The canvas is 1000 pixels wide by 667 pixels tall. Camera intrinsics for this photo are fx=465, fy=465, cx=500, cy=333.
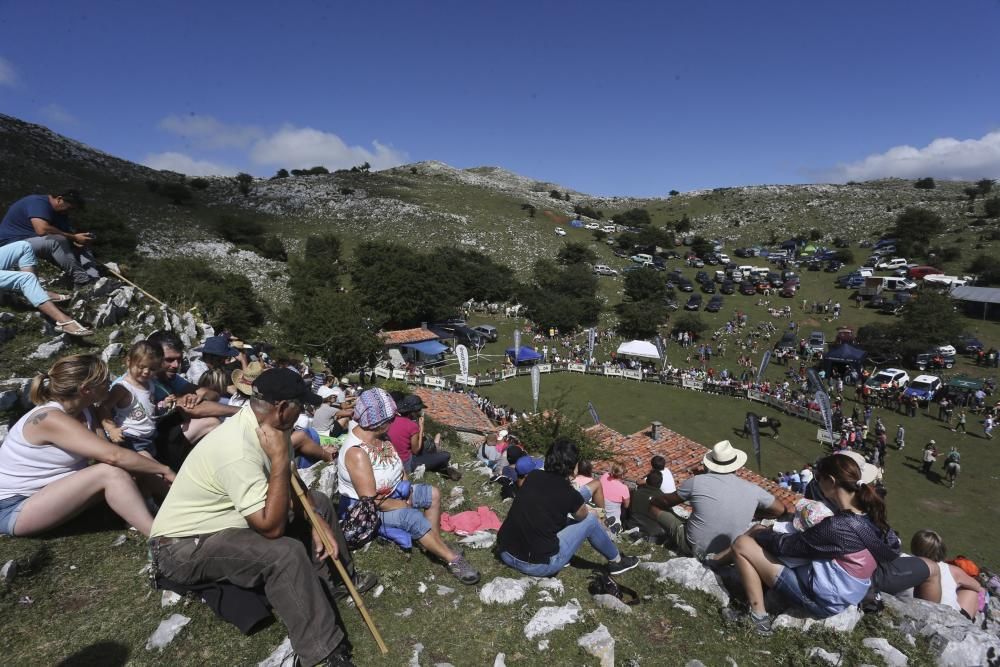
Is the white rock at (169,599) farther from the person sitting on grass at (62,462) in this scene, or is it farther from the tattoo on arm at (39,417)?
the tattoo on arm at (39,417)

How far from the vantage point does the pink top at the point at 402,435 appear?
6.84 m

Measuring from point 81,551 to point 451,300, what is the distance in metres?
43.9

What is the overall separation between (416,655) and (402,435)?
364cm

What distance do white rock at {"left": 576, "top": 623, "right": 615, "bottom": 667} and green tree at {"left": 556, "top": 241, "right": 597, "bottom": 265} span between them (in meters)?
65.9

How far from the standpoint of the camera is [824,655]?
354cm

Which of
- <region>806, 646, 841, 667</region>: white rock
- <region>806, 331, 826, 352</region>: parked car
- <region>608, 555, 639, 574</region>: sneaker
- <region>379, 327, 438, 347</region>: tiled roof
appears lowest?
<region>806, 331, 826, 352</region>: parked car

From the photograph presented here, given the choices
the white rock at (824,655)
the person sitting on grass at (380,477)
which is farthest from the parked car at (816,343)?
the person sitting on grass at (380,477)

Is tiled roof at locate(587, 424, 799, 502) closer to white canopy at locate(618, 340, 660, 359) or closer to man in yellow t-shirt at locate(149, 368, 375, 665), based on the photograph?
man in yellow t-shirt at locate(149, 368, 375, 665)

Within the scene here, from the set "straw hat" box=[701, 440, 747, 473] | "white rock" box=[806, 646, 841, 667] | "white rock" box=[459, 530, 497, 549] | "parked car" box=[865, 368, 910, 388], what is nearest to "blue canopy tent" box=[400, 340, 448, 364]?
"parked car" box=[865, 368, 910, 388]

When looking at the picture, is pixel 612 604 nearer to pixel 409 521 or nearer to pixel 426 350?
pixel 409 521

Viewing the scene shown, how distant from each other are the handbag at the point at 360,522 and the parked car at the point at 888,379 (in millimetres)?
35584

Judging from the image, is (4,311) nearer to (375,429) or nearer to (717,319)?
(375,429)

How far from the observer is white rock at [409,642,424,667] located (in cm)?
339

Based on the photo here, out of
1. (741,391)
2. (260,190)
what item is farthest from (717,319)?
(260,190)
